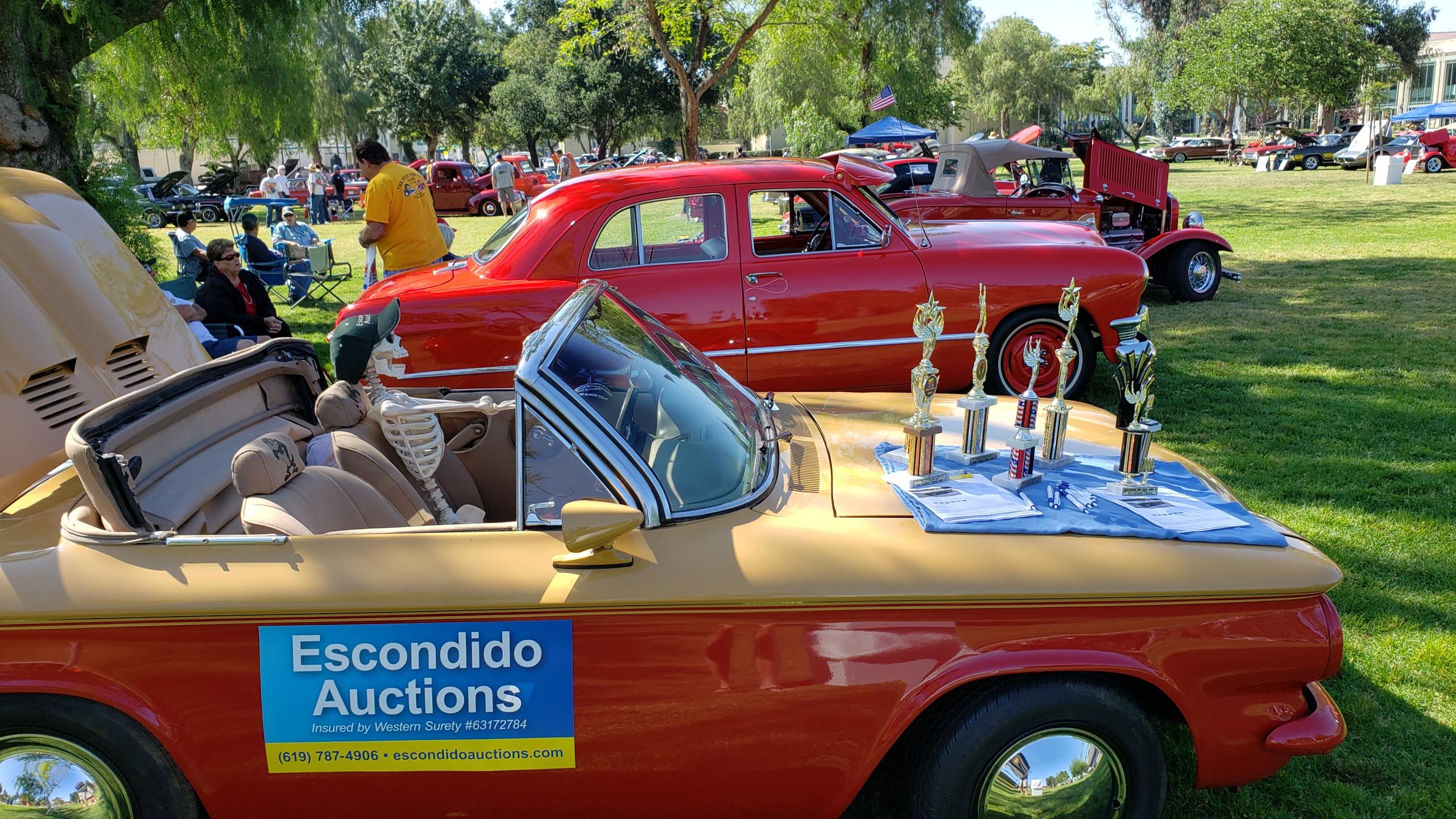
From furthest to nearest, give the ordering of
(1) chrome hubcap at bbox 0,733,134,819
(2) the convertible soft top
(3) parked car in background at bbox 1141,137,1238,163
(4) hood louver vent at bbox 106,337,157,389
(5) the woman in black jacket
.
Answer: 1. (3) parked car in background at bbox 1141,137,1238,163
2. (2) the convertible soft top
3. (5) the woman in black jacket
4. (4) hood louver vent at bbox 106,337,157,389
5. (1) chrome hubcap at bbox 0,733,134,819

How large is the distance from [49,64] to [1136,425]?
973 centimetres

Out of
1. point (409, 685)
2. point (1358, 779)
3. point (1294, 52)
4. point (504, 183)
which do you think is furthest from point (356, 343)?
point (1294, 52)

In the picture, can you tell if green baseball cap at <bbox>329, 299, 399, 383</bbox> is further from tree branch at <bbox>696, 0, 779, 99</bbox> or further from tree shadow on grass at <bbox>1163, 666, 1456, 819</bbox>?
tree branch at <bbox>696, 0, 779, 99</bbox>

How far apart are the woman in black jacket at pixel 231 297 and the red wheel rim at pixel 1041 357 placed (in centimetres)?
558

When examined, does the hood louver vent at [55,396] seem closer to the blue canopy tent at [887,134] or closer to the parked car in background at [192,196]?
the parked car in background at [192,196]

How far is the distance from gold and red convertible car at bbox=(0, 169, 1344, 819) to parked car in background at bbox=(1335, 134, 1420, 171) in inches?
1303

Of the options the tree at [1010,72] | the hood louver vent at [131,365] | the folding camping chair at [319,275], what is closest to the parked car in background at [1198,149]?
the tree at [1010,72]

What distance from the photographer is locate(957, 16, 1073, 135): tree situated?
57.7 meters

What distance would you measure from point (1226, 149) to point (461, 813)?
4961 centimetres

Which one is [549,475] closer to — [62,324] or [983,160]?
[62,324]

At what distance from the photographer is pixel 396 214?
25.6ft

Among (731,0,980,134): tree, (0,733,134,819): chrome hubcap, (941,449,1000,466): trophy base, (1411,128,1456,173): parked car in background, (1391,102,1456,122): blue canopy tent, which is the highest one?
(731,0,980,134): tree

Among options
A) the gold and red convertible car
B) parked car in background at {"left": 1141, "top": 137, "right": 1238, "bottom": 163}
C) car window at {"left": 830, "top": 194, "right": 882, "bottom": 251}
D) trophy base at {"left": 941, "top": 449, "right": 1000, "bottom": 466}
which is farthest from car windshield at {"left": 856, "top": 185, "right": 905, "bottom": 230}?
parked car in background at {"left": 1141, "top": 137, "right": 1238, "bottom": 163}

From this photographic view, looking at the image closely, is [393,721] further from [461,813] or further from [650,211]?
[650,211]
